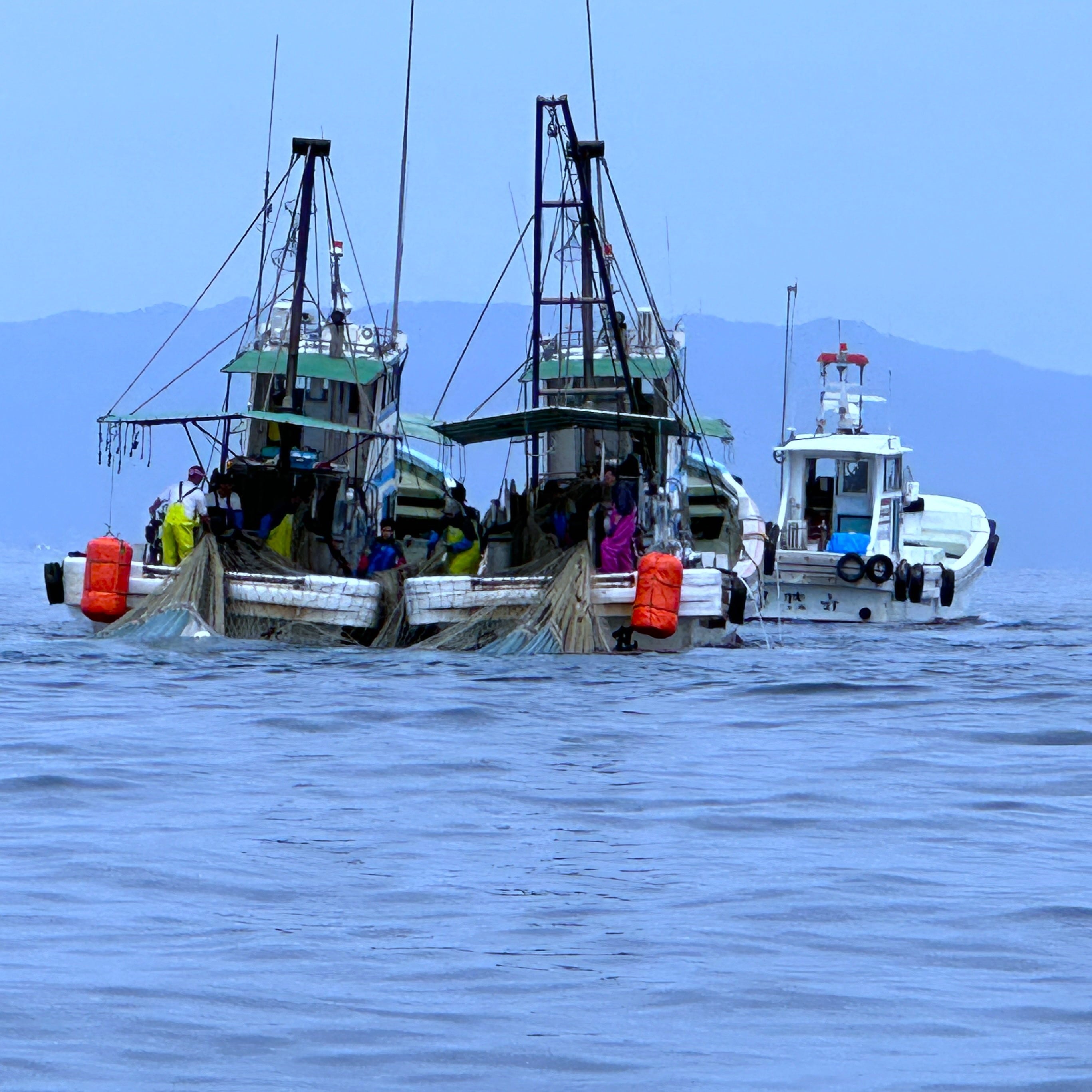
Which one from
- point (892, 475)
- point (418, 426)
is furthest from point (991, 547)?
point (418, 426)

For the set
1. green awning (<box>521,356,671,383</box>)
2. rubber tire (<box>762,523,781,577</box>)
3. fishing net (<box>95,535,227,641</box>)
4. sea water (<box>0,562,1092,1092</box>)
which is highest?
green awning (<box>521,356,671,383</box>)

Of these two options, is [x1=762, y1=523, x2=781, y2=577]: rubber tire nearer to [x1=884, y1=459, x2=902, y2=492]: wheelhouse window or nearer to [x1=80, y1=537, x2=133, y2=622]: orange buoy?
[x1=884, y1=459, x2=902, y2=492]: wheelhouse window

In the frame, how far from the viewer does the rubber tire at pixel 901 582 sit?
30.9 meters

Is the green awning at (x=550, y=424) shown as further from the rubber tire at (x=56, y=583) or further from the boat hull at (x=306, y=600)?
the rubber tire at (x=56, y=583)

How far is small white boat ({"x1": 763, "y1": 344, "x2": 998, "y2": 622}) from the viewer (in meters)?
31.0

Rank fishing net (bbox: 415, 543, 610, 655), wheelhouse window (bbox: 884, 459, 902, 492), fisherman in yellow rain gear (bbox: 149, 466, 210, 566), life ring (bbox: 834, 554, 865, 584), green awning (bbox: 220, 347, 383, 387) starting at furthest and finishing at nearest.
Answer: wheelhouse window (bbox: 884, 459, 902, 492)
life ring (bbox: 834, 554, 865, 584)
green awning (bbox: 220, 347, 383, 387)
fisherman in yellow rain gear (bbox: 149, 466, 210, 566)
fishing net (bbox: 415, 543, 610, 655)

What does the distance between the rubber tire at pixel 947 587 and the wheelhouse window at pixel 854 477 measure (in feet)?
6.89

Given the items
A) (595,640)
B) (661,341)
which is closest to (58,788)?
(595,640)

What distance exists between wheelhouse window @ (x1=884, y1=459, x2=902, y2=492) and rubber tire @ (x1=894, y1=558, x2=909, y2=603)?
2.37m

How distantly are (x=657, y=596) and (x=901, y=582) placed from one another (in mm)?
10061

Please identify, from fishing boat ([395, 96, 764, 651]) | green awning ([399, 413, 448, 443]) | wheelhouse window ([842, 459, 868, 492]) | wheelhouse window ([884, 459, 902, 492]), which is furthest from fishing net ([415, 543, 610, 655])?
wheelhouse window ([842, 459, 868, 492])

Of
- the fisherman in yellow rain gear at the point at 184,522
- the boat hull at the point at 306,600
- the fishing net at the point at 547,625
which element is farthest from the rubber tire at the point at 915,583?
the fisherman in yellow rain gear at the point at 184,522

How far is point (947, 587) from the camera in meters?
32.1

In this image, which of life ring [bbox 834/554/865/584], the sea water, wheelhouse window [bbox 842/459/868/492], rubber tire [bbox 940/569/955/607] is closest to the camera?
the sea water
